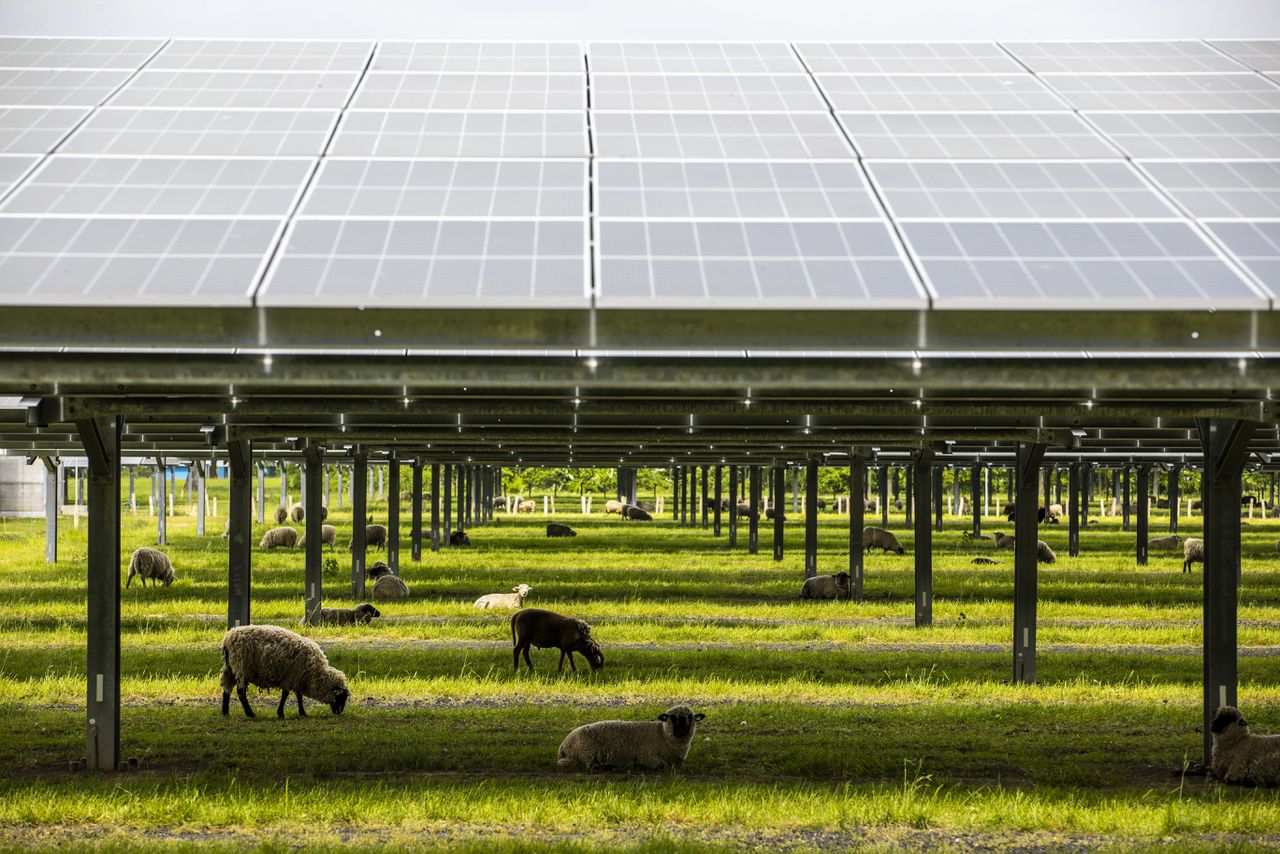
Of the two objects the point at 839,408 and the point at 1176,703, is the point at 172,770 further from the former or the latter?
the point at 1176,703

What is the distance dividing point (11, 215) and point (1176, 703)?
15.2 metres

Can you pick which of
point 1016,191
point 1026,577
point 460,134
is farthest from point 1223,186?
point 1026,577

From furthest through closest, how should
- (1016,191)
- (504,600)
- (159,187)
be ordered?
(504,600), (1016,191), (159,187)

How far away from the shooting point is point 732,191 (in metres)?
11.2

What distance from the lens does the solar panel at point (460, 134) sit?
1212cm

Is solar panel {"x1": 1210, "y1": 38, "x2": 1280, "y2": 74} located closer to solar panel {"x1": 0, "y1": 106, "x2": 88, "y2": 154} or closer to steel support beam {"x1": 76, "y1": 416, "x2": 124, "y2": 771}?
solar panel {"x1": 0, "y1": 106, "x2": 88, "y2": 154}

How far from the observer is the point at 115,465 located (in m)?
14.3

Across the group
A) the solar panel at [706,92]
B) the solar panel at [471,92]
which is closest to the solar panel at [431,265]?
the solar panel at [471,92]

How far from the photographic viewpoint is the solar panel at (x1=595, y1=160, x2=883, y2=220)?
10.6 metres

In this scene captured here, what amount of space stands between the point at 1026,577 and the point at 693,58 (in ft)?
30.3

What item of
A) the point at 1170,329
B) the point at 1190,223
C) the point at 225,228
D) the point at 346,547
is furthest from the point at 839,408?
the point at 346,547

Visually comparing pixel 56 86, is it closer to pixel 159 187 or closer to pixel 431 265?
pixel 159 187

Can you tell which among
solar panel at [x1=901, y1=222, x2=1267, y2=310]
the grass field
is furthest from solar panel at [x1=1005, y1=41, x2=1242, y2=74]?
the grass field

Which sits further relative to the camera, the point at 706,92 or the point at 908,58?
the point at 908,58
